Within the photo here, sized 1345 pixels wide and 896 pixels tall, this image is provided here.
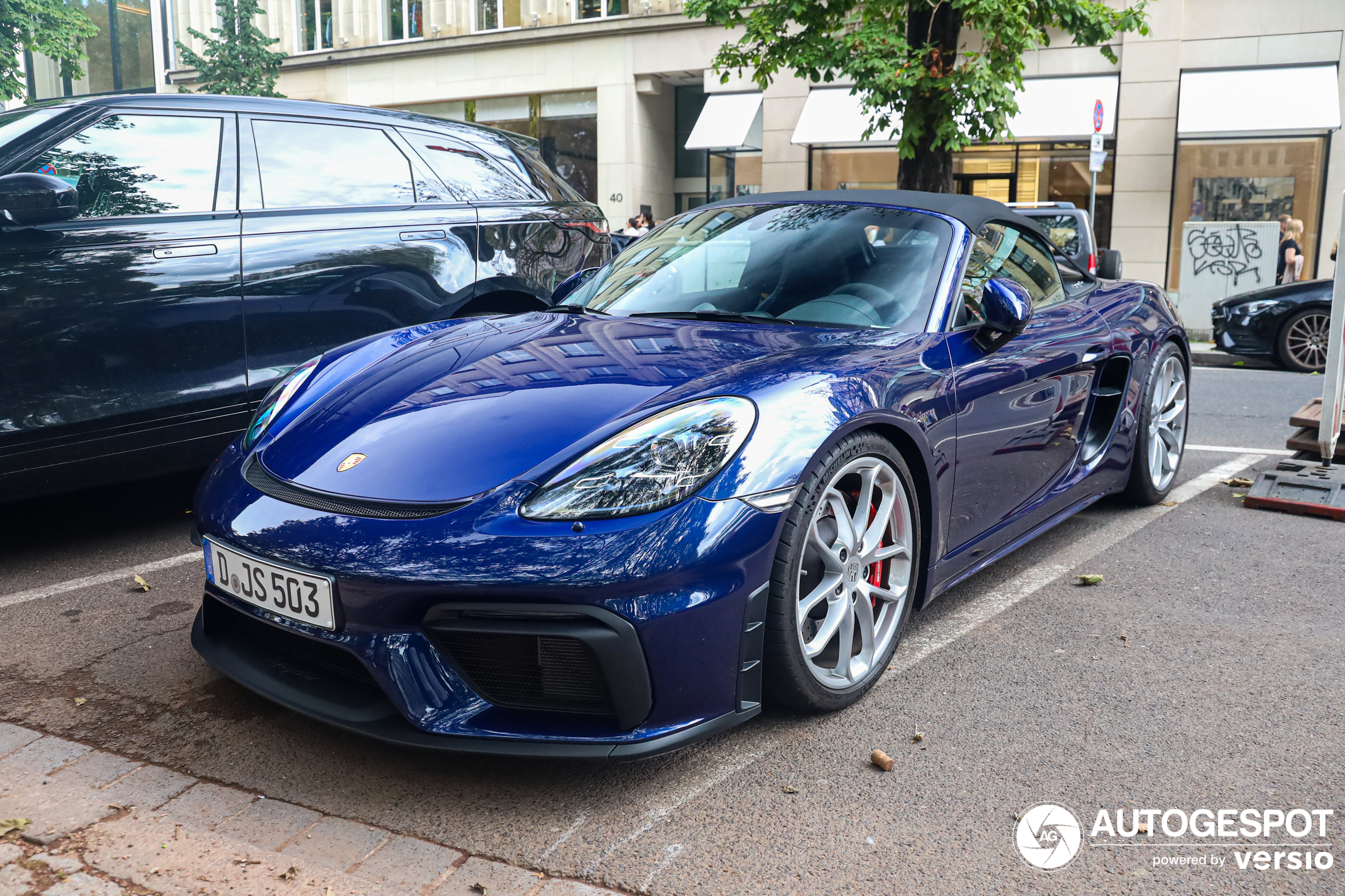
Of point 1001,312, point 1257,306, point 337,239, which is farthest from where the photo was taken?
point 1257,306

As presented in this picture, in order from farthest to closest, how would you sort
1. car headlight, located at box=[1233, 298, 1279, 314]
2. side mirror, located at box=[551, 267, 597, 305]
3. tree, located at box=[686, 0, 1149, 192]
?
car headlight, located at box=[1233, 298, 1279, 314] → tree, located at box=[686, 0, 1149, 192] → side mirror, located at box=[551, 267, 597, 305]

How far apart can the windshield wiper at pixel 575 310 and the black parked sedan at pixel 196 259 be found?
128 cm

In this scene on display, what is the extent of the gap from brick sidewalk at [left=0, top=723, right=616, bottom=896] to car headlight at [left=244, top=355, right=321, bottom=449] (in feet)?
2.97

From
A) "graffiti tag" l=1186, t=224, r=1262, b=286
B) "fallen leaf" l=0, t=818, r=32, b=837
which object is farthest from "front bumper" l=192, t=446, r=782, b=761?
"graffiti tag" l=1186, t=224, r=1262, b=286

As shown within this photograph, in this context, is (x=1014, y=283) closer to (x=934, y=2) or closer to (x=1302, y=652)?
(x=1302, y=652)

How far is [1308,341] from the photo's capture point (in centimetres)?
1119

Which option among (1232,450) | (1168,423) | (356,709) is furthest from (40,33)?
(356,709)

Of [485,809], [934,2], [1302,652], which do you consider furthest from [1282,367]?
[485,809]

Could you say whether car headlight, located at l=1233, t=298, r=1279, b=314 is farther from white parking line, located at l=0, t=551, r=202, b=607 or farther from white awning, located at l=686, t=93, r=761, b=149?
white awning, located at l=686, t=93, r=761, b=149

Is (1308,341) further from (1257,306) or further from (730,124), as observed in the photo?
(730,124)

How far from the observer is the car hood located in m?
2.48

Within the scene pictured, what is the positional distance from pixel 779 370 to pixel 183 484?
371 cm

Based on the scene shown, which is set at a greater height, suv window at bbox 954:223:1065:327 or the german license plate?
suv window at bbox 954:223:1065:327
